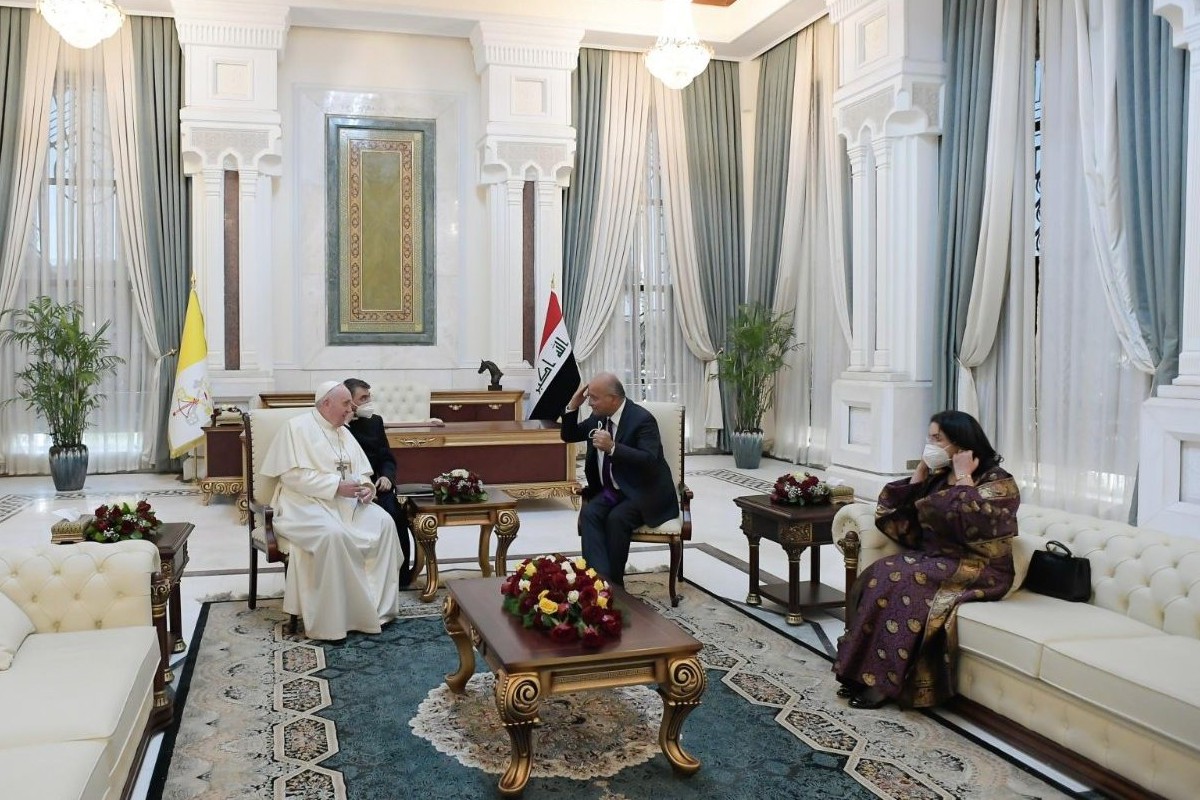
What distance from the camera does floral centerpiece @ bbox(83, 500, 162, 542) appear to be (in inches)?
164

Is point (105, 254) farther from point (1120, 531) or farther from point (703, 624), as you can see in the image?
point (1120, 531)

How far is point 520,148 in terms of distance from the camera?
10.8m

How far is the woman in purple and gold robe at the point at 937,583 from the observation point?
3.85 metres

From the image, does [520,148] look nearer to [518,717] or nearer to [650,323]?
[650,323]

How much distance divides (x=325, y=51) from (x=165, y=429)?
433 centimetres

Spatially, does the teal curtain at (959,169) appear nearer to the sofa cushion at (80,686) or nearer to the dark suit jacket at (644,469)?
the dark suit jacket at (644,469)

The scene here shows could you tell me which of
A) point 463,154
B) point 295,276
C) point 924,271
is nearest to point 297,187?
point 295,276

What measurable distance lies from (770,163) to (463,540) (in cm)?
637

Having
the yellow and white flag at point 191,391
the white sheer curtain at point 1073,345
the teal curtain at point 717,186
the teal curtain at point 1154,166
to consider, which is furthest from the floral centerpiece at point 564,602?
the teal curtain at point 717,186

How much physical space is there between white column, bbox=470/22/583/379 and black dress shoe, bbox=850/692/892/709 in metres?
7.43

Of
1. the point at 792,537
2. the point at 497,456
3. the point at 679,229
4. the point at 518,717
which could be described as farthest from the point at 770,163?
the point at 518,717

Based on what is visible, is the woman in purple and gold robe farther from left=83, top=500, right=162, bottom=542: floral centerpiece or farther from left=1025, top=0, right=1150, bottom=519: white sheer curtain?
left=1025, top=0, right=1150, bottom=519: white sheer curtain

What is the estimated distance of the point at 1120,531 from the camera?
4055 millimetres

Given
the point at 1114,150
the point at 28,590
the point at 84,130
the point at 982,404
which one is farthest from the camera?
the point at 84,130
